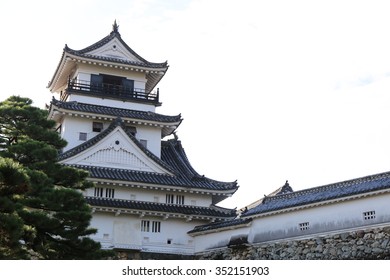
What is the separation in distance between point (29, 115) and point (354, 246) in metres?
12.8

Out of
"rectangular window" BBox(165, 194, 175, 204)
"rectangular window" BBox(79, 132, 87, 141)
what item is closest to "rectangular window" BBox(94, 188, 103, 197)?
"rectangular window" BBox(165, 194, 175, 204)

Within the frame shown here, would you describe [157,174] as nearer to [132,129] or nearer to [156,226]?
[156,226]

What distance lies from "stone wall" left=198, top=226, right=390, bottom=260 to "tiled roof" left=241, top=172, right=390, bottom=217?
1.27 meters

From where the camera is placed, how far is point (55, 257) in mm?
18047

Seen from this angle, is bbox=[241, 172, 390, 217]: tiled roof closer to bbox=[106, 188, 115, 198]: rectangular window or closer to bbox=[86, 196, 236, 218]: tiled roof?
bbox=[86, 196, 236, 218]: tiled roof

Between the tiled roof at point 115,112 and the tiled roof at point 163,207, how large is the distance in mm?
4729

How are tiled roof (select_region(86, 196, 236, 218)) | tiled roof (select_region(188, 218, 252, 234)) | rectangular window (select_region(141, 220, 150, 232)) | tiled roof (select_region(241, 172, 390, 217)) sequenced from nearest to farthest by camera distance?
tiled roof (select_region(241, 172, 390, 217)) < tiled roof (select_region(188, 218, 252, 234)) < tiled roof (select_region(86, 196, 236, 218)) < rectangular window (select_region(141, 220, 150, 232))

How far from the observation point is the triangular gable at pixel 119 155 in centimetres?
2703

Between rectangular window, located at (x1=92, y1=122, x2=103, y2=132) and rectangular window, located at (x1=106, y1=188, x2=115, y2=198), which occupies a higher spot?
rectangular window, located at (x1=92, y1=122, x2=103, y2=132)

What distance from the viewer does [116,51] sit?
102 feet

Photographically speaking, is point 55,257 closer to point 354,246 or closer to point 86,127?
point 354,246

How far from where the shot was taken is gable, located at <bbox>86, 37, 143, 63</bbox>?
3097 centimetres

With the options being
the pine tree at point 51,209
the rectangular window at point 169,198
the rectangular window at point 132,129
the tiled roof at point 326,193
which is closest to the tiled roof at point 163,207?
the rectangular window at point 169,198

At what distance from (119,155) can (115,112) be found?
259 centimetres
